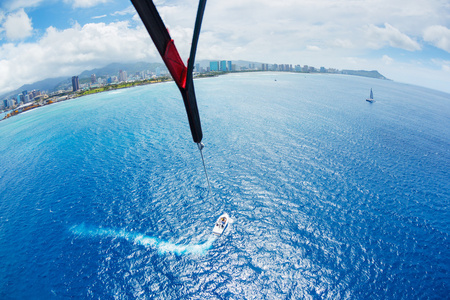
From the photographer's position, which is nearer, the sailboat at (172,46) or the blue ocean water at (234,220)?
the sailboat at (172,46)

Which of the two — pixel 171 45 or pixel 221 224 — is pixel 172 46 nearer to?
pixel 171 45

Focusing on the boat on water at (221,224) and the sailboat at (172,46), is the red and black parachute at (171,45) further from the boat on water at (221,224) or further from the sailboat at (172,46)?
the boat on water at (221,224)

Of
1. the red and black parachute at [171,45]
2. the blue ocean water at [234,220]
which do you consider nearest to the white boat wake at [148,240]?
the blue ocean water at [234,220]

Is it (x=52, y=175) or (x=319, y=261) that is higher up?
(x=52, y=175)

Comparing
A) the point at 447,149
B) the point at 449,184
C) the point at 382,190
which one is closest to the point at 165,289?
the point at 382,190

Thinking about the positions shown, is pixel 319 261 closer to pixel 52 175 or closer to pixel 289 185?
pixel 289 185

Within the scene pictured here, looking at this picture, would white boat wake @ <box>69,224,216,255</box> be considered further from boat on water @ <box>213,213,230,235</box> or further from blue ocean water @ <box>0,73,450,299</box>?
boat on water @ <box>213,213,230,235</box>
